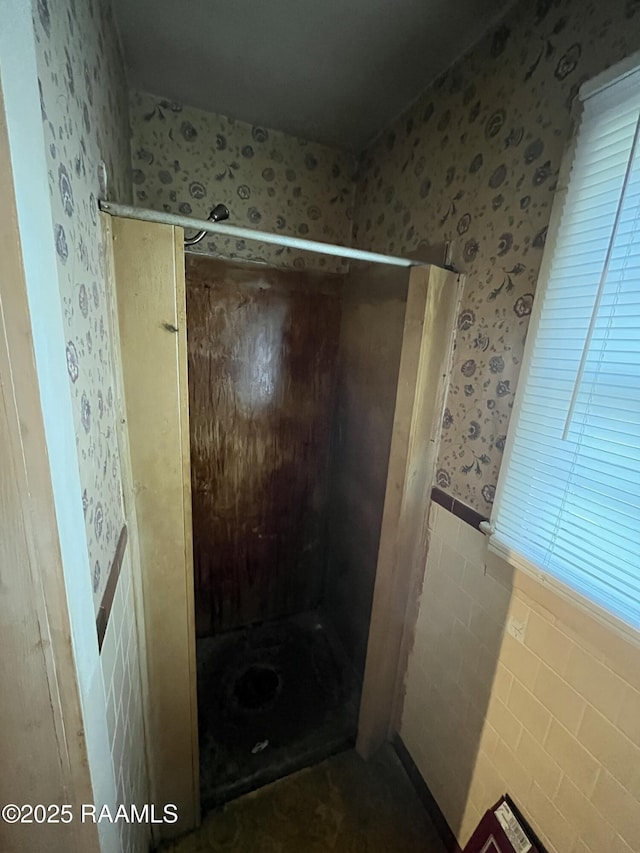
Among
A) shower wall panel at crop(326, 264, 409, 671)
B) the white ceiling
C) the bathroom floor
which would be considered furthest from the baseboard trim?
the white ceiling

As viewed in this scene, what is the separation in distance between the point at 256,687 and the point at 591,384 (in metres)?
1.83

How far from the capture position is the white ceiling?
0.94 meters

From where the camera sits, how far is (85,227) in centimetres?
60

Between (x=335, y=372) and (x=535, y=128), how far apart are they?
1146 mm

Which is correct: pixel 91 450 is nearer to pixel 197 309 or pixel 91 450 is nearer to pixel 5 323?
pixel 5 323

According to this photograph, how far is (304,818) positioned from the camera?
120 centimetres

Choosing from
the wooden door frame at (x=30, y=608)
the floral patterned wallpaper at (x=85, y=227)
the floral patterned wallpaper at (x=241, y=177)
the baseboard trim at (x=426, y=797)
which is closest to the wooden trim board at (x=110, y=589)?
the floral patterned wallpaper at (x=85, y=227)

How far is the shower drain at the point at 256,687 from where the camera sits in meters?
1.55

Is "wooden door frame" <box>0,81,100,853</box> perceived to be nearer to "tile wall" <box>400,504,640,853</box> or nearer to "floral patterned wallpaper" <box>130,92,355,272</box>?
"tile wall" <box>400,504,640,853</box>

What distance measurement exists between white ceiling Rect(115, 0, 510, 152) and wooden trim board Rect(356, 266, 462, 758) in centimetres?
Answer: 66

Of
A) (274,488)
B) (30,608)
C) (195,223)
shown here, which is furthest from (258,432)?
(30,608)

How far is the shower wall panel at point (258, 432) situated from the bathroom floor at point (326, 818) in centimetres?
78

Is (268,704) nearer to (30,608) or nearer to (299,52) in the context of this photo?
(30,608)

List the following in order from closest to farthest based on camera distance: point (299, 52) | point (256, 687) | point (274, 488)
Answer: point (299, 52) < point (256, 687) < point (274, 488)
